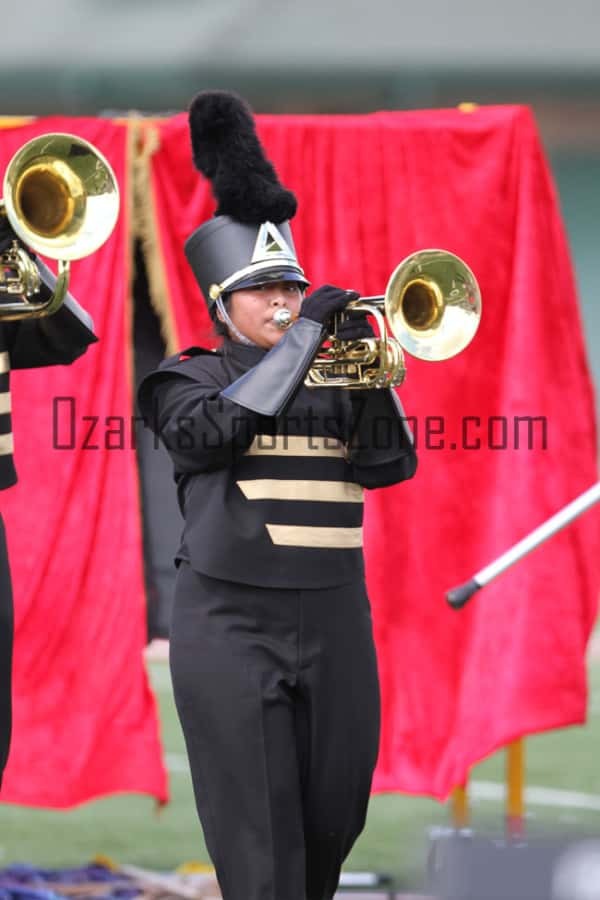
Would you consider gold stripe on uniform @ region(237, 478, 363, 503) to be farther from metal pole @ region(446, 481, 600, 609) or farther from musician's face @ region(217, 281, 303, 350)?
metal pole @ region(446, 481, 600, 609)

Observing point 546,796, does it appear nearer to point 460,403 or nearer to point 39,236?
point 460,403

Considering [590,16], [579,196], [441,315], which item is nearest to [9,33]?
[590,16]

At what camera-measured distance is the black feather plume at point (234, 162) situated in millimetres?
3369

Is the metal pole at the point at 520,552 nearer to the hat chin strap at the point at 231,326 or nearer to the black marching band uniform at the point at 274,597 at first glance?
the black marching band uniform at the point at 274,597

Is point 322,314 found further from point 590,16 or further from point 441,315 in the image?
point 590,16

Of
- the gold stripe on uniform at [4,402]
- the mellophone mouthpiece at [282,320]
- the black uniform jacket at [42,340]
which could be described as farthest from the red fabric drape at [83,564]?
the mellophone mouthpiece at [282,320]

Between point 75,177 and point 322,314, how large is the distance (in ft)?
2.21

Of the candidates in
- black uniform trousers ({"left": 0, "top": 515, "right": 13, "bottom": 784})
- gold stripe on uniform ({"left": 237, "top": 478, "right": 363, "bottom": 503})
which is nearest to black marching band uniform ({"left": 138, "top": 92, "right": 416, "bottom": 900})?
gold stripe on uniform ({"left": 237, "top": 478, "right": 363, "bottom": 503})

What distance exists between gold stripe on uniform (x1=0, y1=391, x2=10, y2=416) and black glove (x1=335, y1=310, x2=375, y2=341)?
755 millimetres

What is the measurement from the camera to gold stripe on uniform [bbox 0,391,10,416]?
344 cm

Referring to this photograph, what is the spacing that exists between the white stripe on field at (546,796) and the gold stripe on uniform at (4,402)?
9.61 ft

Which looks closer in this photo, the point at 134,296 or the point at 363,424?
the point at 363,424

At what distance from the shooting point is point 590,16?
1302 centimetres

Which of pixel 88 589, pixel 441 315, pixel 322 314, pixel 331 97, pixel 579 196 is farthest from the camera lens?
pixel 579 196
